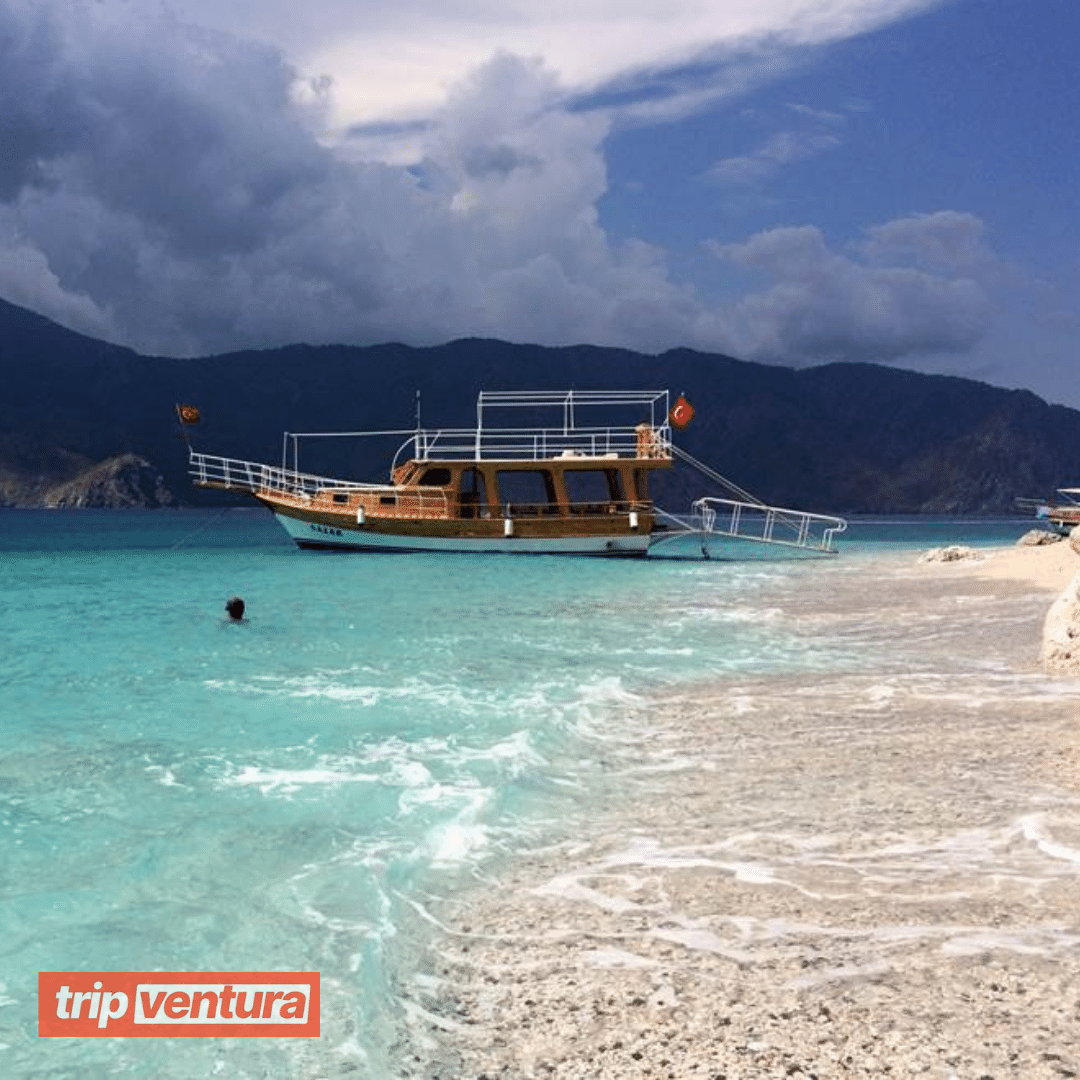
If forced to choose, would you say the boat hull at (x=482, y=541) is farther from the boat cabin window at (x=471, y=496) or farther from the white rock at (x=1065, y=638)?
the white rock at (x=1065, y=638)

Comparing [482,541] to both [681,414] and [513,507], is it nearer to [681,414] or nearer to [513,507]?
[513,507]

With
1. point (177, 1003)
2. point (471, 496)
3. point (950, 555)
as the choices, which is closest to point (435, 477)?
point (471, 496)

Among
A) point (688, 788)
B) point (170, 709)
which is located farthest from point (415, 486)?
point (688, 788)

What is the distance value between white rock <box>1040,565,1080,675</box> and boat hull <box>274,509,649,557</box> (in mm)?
27352

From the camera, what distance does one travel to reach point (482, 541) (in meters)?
39.5

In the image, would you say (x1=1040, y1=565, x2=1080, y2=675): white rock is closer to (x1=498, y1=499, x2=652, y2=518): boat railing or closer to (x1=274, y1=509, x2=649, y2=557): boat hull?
(x1=498, y1=499, x2=652, y2=518): boat railing

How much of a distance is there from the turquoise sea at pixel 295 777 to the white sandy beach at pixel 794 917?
457 mm

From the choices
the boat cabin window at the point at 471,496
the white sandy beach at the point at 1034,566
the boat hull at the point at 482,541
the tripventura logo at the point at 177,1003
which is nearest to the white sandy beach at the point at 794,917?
the tripventura logo at the point at 177,1003

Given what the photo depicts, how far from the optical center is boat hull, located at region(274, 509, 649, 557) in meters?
39.5

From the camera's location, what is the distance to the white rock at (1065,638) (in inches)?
481

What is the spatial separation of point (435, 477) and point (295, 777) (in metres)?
31.9

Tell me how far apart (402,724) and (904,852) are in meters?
5.67

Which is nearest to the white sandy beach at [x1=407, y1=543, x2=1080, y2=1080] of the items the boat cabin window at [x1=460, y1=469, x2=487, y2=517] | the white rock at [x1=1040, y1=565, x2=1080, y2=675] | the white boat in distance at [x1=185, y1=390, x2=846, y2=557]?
the white rock at [x1=1040, y1=565, x2=1080, y2=675]

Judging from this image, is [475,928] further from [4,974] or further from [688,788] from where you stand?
[688,788]
